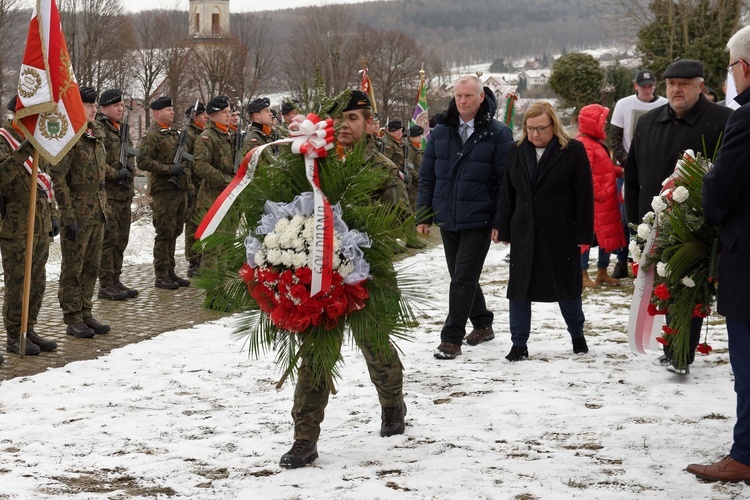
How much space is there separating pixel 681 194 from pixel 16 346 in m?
5.37

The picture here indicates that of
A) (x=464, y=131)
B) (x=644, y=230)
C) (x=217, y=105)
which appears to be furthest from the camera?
(x=217, y=105)

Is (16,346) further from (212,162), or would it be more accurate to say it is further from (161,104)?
(161,104)

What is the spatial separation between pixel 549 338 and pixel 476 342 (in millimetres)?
687

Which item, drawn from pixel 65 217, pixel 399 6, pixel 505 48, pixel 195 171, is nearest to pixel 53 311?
pixel 65 217

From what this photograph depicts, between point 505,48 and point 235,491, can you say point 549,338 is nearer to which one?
point 235,491

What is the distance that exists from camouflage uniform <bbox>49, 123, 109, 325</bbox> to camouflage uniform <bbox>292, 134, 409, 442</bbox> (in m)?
4.06

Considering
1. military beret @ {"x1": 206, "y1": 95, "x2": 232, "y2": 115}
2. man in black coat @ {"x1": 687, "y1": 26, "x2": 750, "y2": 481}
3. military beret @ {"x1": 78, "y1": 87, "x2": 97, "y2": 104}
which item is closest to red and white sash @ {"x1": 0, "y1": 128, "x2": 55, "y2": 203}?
military beret @ {"x1": 78, "y1": 87, "x2": 97, "y2": 104}

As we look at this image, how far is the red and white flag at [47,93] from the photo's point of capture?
721 cm

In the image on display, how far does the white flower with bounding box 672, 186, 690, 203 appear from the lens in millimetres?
4852

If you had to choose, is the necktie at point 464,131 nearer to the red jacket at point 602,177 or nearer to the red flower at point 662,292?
the red flower at point 662,292

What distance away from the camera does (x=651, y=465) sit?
458cm

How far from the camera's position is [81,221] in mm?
8391

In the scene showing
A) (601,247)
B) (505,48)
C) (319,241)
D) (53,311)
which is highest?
(505,48)

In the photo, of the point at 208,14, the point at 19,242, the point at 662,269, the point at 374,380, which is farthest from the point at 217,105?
the point at 208,14
